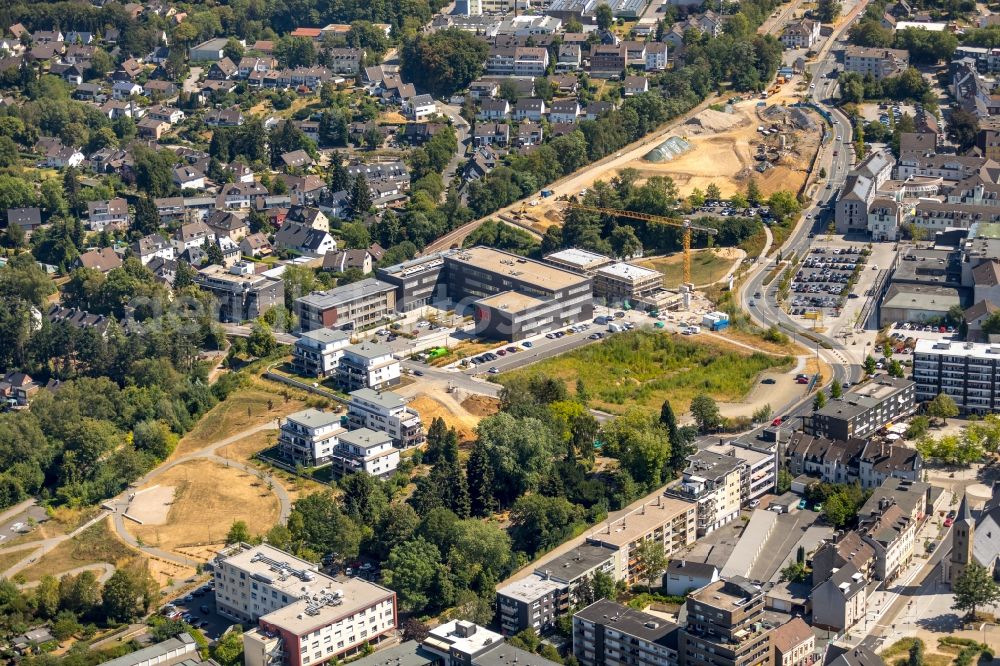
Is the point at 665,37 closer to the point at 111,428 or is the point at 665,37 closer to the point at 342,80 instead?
the point at 342,80

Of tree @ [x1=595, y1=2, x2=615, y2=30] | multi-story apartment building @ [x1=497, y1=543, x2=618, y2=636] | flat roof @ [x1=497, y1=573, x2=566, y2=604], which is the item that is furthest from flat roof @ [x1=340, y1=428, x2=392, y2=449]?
tree @ [x1=595, y1=2, x2=615, y2=30]

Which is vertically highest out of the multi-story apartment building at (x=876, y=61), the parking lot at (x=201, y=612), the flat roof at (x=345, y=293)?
the multi-story apartment building at (x=876, y=61)

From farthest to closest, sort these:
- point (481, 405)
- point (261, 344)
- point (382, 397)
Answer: point (261, 344)
point (481, 405)
point (382, 397)

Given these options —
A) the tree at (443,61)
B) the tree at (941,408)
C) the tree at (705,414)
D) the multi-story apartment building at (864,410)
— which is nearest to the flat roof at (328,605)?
the tree at (705,414)

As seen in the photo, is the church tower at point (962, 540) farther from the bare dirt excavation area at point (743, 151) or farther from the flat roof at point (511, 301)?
the bare dirt excavation area at point (743, 151)

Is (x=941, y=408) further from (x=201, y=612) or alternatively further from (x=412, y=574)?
(x=201, y=612)

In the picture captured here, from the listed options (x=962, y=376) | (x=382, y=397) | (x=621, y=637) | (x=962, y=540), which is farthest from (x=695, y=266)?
(x=621, y=637)
